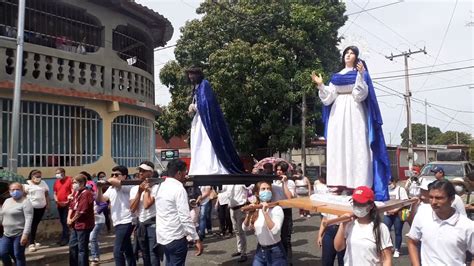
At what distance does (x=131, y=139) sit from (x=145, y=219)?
25.8 feet

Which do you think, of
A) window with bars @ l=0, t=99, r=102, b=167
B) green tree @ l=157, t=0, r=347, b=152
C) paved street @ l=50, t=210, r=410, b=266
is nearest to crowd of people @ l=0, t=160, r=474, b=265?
paved street @ l=50, t=210, r=410, b=266

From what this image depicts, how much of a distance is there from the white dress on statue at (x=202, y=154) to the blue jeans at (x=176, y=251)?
3.39 feet

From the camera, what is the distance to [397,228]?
901cm

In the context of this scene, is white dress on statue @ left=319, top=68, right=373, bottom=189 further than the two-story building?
No

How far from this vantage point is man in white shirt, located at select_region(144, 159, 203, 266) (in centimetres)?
574

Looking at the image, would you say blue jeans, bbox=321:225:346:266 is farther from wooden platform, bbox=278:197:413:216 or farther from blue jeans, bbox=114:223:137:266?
blue jeans, bbox=114:223:137:266

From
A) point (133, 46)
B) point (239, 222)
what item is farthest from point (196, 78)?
point (133, 46)

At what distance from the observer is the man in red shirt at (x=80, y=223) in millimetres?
7582

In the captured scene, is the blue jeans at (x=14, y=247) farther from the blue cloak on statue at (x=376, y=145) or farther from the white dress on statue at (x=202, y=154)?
the blue cloak on statue at (x=376, y=145)

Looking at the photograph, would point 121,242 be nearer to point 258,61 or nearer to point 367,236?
point 367,236

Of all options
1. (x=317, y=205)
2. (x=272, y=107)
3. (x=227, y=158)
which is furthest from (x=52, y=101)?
(x=272, y=107)

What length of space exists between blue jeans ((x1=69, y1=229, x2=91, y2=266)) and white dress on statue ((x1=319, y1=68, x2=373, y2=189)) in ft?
13.6

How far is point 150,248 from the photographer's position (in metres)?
6.82

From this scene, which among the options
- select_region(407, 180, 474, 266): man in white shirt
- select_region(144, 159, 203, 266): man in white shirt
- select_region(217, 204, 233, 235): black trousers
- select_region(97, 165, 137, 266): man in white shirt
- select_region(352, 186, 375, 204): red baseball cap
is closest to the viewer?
select_region(407, 180, 474, 266): man in white shirt
